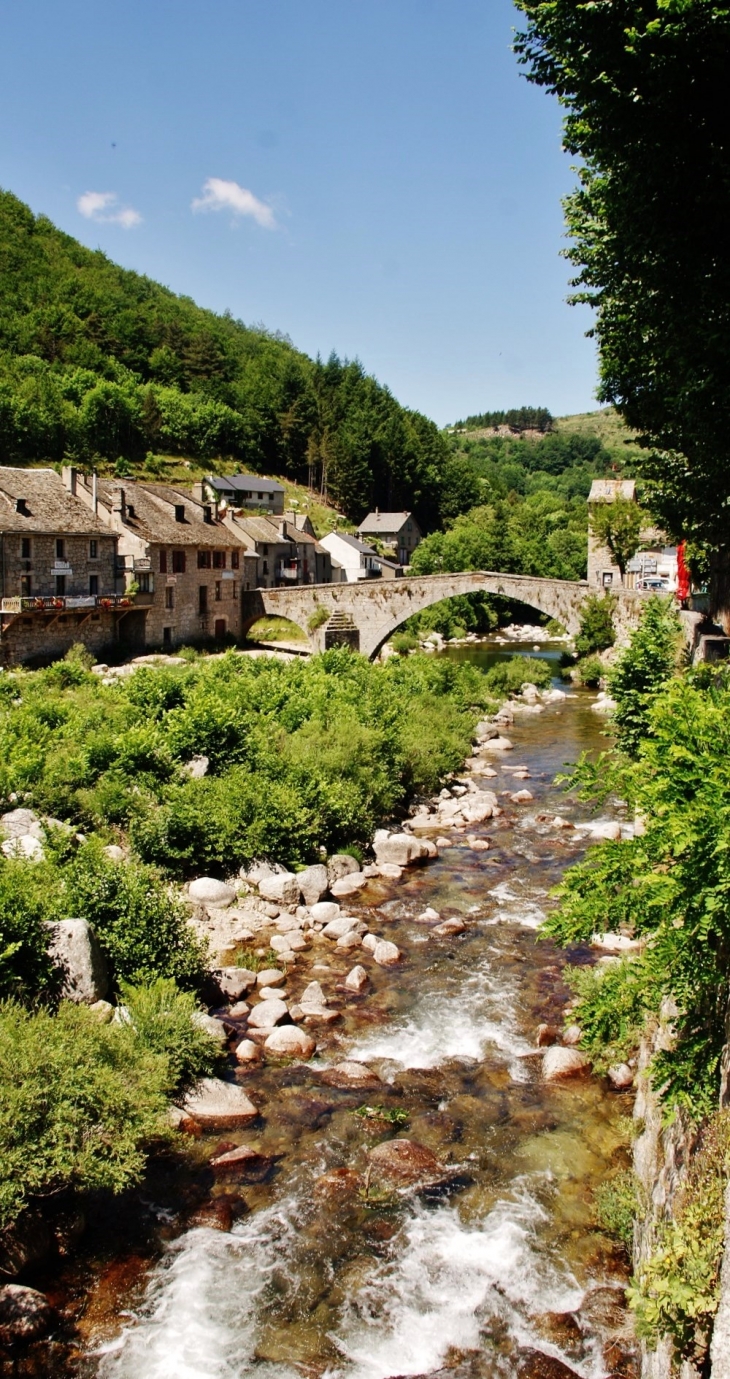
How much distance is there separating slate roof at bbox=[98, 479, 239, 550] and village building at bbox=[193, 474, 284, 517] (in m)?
36.1

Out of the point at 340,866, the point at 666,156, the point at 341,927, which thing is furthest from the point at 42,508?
the point at 666,156

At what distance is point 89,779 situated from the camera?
19453 millimetres

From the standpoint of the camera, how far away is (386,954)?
584 inches

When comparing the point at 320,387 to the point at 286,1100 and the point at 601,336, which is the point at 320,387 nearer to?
the point at 601,336

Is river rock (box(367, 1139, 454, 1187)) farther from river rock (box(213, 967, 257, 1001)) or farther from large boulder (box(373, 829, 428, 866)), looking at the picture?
large boulder (box(373, 829, 428, 866))

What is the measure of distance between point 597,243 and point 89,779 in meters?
14.8

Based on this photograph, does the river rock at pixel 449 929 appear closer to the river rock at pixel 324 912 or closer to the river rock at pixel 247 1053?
the river rock at pixel 324 912

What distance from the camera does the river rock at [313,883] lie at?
56.0ft

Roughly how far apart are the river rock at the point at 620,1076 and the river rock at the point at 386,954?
4566 mm

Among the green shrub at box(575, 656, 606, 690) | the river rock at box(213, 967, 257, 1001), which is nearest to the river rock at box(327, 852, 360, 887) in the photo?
the river rock at box(213, 967, 257, 1001)

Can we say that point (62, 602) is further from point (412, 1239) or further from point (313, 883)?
point (412, 1239)

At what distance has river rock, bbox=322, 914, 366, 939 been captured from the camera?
15.7 metres

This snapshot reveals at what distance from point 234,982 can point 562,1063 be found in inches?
198

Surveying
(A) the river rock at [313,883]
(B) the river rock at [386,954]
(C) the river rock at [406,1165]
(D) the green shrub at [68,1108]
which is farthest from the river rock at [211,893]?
(C) the river rock at [406,1165]
